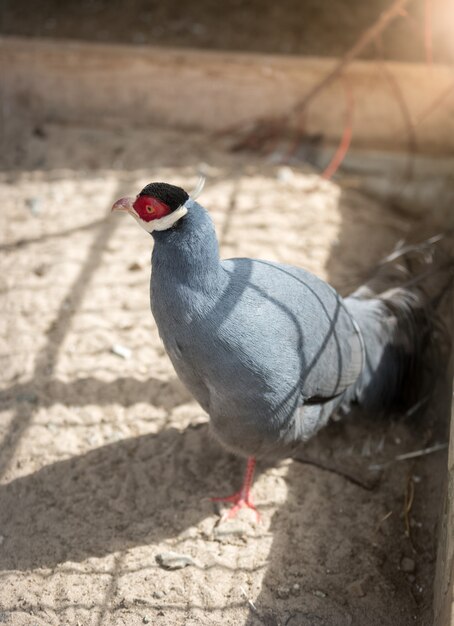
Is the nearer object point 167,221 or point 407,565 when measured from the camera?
point 167,221

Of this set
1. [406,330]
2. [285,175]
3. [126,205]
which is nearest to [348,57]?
[285,175]

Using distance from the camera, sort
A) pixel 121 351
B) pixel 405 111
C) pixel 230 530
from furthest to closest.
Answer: pixel 405 111 → pixel 121 351 → pixel 230 530

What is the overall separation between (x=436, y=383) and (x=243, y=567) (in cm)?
127

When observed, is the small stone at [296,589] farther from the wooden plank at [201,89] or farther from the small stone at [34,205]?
the wooden plank at [201,89]

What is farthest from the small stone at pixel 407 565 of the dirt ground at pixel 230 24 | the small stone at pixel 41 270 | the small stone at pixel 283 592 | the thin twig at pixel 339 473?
the dirt ground at pixel 230 24

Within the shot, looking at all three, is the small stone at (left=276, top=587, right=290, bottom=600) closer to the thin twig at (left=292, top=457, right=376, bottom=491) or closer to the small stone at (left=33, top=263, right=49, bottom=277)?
the thin twig at (left=292, top=457, right=376, bottom=491)

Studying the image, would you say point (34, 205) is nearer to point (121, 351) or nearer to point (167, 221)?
point (121, 351)

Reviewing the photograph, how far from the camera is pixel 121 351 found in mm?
3486

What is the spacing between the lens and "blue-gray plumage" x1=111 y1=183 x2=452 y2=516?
7.82 feet

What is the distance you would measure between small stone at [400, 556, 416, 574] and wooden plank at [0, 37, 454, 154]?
2.83 metres

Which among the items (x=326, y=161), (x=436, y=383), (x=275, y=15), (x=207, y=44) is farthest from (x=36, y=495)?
(x=275, y=15)

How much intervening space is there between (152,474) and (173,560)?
0.43 metres

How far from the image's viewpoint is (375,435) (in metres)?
3.24

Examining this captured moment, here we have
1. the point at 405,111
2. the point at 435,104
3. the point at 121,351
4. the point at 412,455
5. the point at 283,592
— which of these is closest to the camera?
the point at 283,592
